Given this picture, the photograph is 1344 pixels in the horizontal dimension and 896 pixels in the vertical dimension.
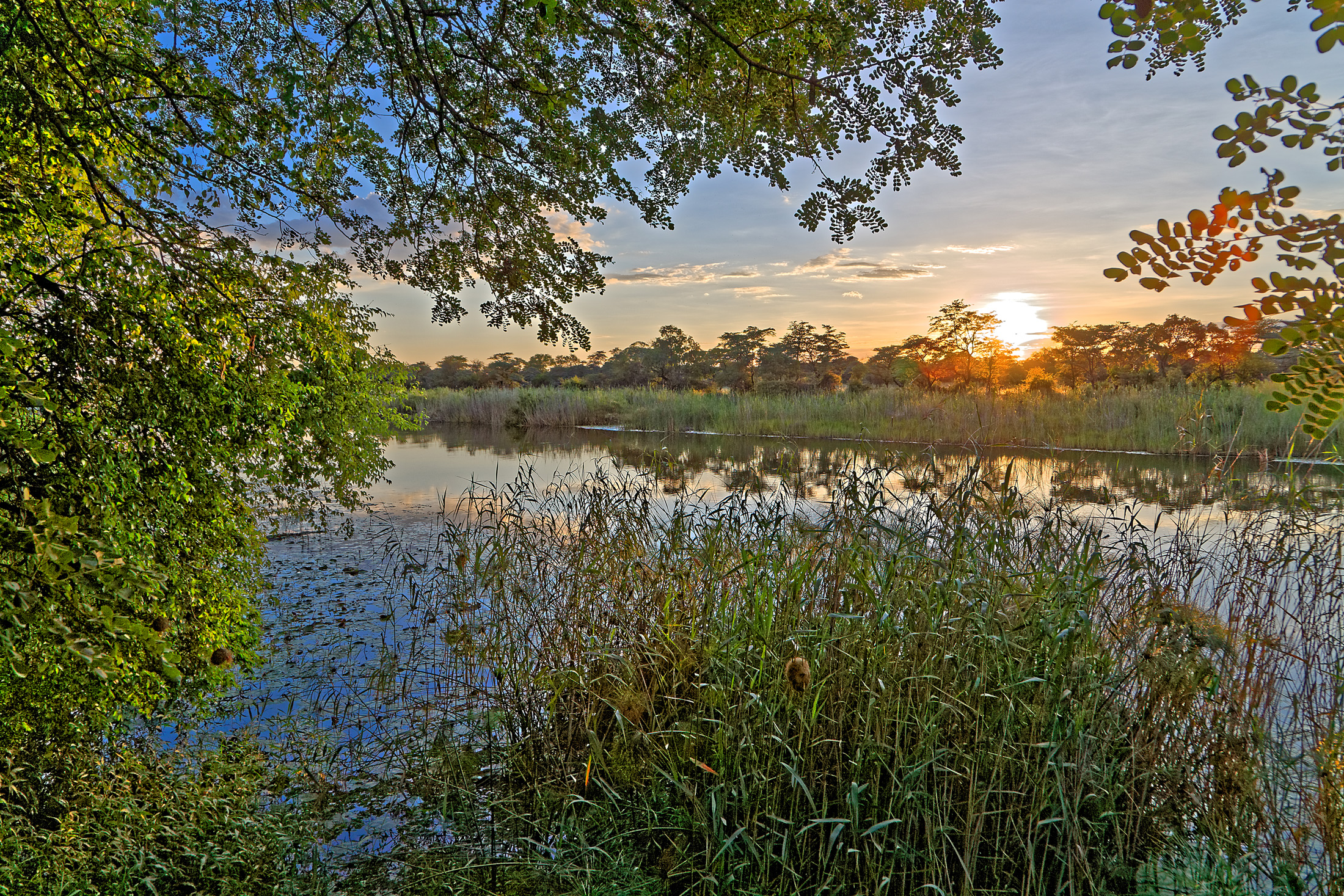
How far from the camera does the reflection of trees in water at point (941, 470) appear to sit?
168 inches

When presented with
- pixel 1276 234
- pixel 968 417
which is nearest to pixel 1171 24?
pixel 1276 234

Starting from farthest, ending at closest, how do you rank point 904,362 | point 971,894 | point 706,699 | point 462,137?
point 904,362
point 462,137
point 706,699
point 971,894

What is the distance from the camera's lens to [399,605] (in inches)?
222

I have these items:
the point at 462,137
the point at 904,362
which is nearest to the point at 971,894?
the point at 462,137

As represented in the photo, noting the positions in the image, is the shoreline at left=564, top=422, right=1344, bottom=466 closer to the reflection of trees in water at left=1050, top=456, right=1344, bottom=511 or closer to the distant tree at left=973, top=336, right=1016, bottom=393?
the reflection of trees in water at left=1050, top=456, right=1344, bottom=511

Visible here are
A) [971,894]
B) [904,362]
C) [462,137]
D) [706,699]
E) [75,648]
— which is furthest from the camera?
[904,362]

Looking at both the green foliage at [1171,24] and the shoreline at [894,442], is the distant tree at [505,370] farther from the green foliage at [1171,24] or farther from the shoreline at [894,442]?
the green foliage at [1171,24]

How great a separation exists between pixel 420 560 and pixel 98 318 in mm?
4374

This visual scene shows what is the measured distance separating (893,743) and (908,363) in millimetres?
35599

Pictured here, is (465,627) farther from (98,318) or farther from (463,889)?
(98,318)

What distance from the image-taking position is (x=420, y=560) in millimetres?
6543

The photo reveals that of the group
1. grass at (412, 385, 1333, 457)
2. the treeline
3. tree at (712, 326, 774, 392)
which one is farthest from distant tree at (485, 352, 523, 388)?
grass at (412, 385, 1333, 457)

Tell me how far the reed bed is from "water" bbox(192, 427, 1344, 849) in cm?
9

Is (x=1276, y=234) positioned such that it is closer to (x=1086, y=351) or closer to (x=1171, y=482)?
(x=1171, y=482)
